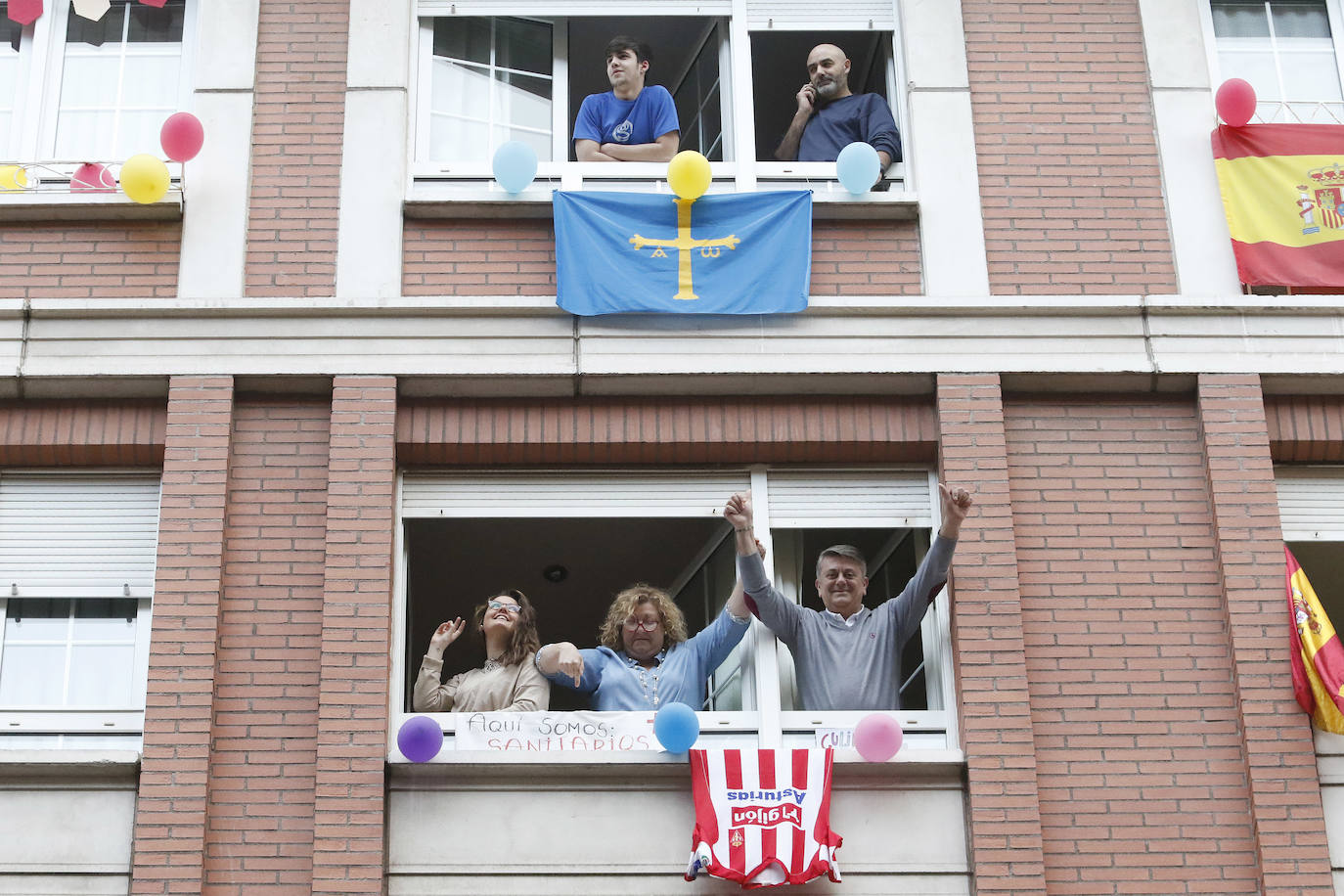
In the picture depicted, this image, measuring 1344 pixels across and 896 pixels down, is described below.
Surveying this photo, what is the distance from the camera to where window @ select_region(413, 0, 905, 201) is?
11195 millimetres

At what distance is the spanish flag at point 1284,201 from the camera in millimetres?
10742

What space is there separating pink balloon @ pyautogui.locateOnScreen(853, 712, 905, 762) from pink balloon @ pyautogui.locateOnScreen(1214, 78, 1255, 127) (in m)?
4.35

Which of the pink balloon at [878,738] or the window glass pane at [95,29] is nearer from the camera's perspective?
the pink balloon at [878,738]

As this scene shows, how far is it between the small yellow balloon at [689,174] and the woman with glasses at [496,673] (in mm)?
2589

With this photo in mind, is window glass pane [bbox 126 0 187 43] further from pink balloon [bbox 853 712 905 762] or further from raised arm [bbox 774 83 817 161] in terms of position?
pink balloon [bbox 853 712 905 762]

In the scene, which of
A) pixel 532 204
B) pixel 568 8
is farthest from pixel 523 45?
pixel 532 204

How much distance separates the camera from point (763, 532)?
10.4 m

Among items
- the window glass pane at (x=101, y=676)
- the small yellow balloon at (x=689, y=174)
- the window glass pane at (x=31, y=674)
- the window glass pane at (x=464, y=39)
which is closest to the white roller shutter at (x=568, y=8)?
the window glass pane at (x=464, y=39)

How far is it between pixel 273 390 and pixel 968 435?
397 centimetres

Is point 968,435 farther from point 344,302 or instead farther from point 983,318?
point 344,302

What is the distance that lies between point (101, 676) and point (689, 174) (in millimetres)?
4381

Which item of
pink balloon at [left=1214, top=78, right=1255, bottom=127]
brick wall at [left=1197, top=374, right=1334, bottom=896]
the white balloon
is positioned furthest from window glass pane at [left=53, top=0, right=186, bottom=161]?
brick wall at [left=1197, top=374, right=1334, bottom=896]

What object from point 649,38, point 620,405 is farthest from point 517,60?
point 620,405

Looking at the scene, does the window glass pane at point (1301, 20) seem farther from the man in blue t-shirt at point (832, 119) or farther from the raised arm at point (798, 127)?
the raised arm at point (798, 127)
